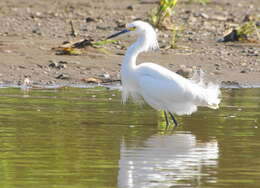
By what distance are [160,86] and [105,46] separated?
576 cm

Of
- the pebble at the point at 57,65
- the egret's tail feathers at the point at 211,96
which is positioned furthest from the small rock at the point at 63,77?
the egret's tail feathers at the point at 211,96

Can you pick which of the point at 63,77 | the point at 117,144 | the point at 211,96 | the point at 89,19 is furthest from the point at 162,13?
the point at 117,144

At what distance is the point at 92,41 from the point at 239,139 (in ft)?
24.2

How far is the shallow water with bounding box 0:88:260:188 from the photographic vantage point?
21.5ft

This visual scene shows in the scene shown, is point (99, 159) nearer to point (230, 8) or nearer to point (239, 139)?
point (239, 139)

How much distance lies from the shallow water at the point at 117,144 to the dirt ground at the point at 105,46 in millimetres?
1886

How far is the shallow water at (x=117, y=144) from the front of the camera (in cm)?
654

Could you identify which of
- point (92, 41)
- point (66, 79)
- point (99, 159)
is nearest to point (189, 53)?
point (92, 41)

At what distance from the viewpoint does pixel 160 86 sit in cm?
1013

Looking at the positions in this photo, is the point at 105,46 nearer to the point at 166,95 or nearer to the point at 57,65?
the point at 57,65

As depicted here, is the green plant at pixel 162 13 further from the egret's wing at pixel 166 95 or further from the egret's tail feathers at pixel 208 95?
the egret's wing at pixel 166 95

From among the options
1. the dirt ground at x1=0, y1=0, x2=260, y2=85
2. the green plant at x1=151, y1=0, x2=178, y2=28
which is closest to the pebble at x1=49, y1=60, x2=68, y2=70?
the dirt ground at x1=0, y1=0, x2=260, y2=85

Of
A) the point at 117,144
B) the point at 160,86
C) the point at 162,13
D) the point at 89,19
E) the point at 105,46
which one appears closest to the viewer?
the point at 117,144

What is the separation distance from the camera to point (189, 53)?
51.1 ft
